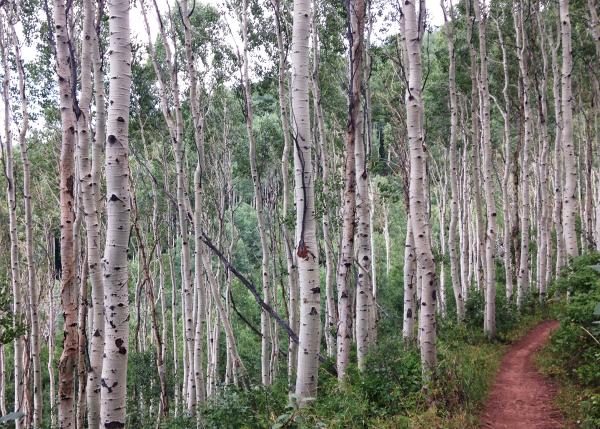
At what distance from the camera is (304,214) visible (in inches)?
193

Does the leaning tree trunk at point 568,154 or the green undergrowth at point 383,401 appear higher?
the leaning tree trunk at point 568,154

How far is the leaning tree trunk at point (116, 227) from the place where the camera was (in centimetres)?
349

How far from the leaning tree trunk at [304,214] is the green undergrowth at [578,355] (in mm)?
2940

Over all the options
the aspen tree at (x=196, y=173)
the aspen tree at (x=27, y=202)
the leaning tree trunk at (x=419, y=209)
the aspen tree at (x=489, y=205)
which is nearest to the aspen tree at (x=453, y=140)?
the aspen tree at (x=489, y=205)

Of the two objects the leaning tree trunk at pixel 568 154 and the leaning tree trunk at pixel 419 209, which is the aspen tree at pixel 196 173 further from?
the leaning tree trunk at pixel 568 154

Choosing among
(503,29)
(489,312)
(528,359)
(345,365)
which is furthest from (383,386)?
(503,29)

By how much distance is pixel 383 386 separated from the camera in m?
6.11

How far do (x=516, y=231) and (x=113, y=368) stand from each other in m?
14.6

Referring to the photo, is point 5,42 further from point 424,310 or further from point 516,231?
point 516,231

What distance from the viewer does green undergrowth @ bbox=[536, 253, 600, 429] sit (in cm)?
557

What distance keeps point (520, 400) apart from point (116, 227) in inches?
236

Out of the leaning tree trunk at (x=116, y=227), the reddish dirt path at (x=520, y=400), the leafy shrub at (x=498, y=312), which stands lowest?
the reddish dirt path at (x=520, y=400)

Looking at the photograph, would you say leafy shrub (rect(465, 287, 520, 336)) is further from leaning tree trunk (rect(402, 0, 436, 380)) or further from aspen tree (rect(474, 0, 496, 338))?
leaning tree trunk (rect(402, 0, 436, 380))

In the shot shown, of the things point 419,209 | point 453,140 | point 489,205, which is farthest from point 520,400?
point 453,140
